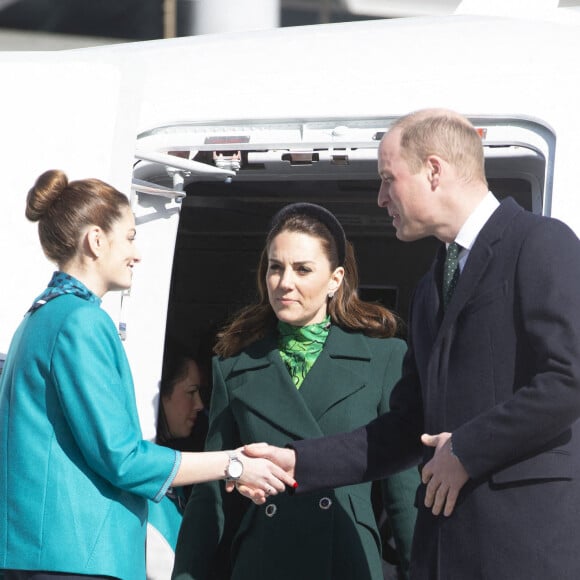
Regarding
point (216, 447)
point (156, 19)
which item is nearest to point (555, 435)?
point (216, 447)

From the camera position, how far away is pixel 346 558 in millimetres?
2643

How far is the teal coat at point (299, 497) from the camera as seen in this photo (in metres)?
2.65

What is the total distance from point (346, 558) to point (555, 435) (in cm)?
95

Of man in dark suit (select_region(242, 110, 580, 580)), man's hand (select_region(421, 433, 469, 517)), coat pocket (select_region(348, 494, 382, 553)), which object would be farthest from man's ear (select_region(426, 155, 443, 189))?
coat pocket (select_region(348, 494, 382, 553))

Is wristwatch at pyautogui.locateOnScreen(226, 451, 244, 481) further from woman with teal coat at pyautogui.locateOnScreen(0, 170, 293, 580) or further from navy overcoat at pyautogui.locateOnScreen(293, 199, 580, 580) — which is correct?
navy overcoat at pyautogui.locateOnScreen(293, 199, 580, 580)

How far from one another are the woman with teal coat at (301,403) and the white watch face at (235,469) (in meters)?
0.20

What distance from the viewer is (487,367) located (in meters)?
1.95

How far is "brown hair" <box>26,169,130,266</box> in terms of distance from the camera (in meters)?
2.43

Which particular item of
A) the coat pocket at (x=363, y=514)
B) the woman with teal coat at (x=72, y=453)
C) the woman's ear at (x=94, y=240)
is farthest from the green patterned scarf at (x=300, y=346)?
the woman's ear at (x=94, y=240)

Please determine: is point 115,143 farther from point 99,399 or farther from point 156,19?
point 156,19

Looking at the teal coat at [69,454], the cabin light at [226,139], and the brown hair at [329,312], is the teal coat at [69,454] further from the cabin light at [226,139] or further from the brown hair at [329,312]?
the cabin light at [226,139]

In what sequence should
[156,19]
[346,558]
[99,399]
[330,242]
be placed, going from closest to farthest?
[99,399], [346,558], [330,242], [156,19]

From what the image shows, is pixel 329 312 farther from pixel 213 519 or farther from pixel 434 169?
pixel 434 169

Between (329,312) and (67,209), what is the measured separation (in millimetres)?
861
